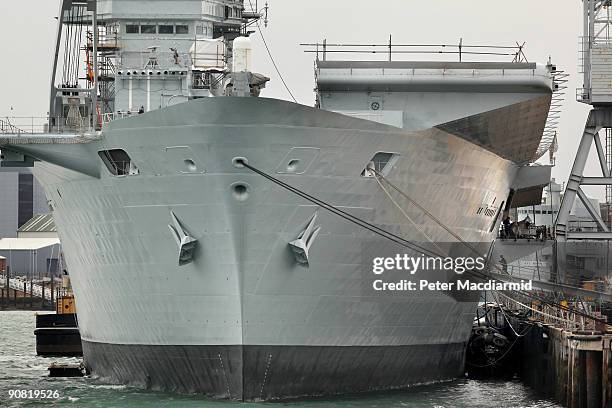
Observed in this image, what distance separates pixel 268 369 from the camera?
24109mm

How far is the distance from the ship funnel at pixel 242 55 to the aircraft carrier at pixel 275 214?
0.09 ft

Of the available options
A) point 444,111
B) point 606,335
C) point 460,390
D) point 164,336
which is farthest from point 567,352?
point 164,336

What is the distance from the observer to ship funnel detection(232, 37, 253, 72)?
23942 millimetres

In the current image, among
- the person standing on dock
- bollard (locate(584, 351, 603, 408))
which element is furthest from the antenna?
bollard (locate(584, 351, 603, 408))

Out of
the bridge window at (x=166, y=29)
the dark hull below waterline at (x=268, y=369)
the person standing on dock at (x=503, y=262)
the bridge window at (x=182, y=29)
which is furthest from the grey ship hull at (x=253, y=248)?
the bridge window at (x=182, y=29)

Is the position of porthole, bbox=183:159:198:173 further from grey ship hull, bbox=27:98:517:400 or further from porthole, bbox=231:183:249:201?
porthole, bbox=231:183:249:201

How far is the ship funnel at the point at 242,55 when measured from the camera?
78.6 feet

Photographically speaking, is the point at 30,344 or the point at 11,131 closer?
the point at 11,131

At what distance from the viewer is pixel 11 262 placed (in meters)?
99.4

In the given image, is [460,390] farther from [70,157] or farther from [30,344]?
[30,344]

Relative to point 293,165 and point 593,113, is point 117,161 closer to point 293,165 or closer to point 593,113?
point 293,165

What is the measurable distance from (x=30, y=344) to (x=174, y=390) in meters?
22.5

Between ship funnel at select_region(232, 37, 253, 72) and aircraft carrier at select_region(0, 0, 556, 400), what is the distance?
26 mm

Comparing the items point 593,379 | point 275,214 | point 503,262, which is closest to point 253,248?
point 275,214
